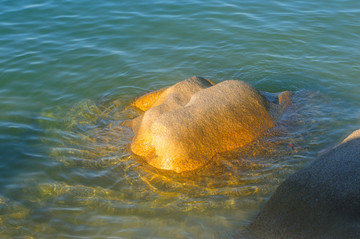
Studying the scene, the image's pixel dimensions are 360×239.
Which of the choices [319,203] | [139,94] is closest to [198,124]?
[319,203]

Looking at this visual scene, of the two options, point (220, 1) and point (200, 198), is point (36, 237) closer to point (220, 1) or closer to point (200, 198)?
point (200, 198)

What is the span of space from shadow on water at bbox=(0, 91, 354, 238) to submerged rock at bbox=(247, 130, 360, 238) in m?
0.61

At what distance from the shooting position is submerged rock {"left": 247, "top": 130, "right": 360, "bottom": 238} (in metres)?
3.88

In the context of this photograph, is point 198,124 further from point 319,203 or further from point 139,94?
point 139,94

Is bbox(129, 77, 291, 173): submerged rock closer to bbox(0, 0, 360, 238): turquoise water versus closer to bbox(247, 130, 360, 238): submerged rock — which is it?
bbox(0, 0, 360, 238): turquoise water

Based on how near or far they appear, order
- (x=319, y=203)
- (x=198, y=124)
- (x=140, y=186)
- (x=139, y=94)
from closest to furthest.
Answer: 1. (x=319, y=203)
2. (x=140, y=186)
3. (x=198, y=124)
4. (x=139, y=94)

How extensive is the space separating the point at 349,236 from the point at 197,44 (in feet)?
24.9

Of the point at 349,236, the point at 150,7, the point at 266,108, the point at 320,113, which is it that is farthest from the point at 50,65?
the point at 349,236

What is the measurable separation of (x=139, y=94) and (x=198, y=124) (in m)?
2.83

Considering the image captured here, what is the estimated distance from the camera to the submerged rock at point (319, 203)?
388 cm

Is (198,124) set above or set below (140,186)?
above

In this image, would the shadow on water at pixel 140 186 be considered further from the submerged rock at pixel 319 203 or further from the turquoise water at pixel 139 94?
the submerged rock at pixel 319 203

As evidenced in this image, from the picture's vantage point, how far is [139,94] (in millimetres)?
8383

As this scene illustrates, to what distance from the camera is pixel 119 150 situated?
6.44 meters
